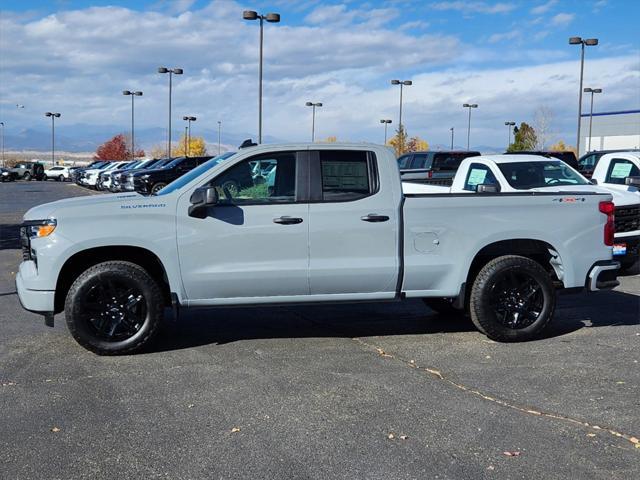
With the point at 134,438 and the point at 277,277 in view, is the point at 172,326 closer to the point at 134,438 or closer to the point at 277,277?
the point at 277,277

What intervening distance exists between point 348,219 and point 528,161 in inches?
259

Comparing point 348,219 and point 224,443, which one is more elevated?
point 348,219

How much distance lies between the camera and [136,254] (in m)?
6.89

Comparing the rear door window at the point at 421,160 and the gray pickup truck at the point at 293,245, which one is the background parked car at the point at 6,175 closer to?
the rear door window at the point at 421,160

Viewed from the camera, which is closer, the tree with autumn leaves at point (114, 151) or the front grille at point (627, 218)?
A: the front grille at point (627, 218)

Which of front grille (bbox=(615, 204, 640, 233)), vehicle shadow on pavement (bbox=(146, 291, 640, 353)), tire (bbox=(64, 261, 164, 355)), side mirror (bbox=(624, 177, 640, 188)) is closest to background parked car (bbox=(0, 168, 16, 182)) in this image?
side mirror (bbox=(624, 177, 640, 188))

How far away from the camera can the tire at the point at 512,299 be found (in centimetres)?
715

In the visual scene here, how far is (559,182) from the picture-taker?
12047 millimetres

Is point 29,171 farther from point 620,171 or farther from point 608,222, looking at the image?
point 608,222

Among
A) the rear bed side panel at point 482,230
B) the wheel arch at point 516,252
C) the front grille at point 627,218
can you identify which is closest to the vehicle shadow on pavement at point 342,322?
the wheel arch at point 516,252

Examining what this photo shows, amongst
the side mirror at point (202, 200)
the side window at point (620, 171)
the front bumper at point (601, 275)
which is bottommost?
the front bumper at point (601, 275)

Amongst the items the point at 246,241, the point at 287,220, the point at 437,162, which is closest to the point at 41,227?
the point at 246,241

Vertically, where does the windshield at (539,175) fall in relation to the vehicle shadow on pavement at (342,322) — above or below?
above

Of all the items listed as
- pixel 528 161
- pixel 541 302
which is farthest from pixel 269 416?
pixel 528 161
